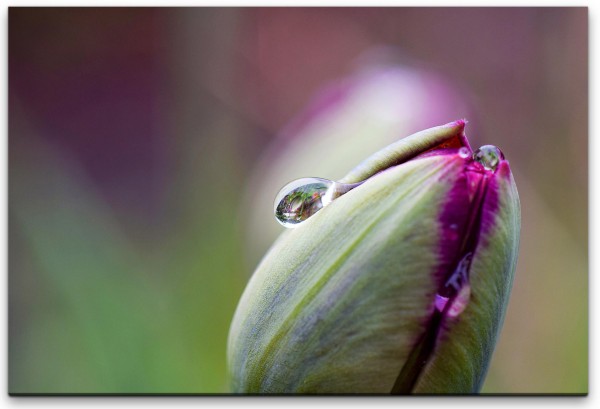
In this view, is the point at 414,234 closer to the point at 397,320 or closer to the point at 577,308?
the point at 397,320

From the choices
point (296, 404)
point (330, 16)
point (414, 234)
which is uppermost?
point (330, 16)

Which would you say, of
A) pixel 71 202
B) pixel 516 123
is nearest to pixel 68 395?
pixel 71 202

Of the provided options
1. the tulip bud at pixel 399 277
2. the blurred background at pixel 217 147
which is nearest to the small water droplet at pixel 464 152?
the tulip bud at pixel 399 277

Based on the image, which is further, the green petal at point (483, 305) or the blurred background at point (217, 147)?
the blurred background at point (217, 147)

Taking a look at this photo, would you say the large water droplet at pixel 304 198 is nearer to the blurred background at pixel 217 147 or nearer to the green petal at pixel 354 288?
the green petal at pixel 354 288

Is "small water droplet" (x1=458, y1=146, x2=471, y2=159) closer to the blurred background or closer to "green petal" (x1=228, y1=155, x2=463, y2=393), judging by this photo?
"green petal" (x1=228, y1=155, x2=463, y2=393)
